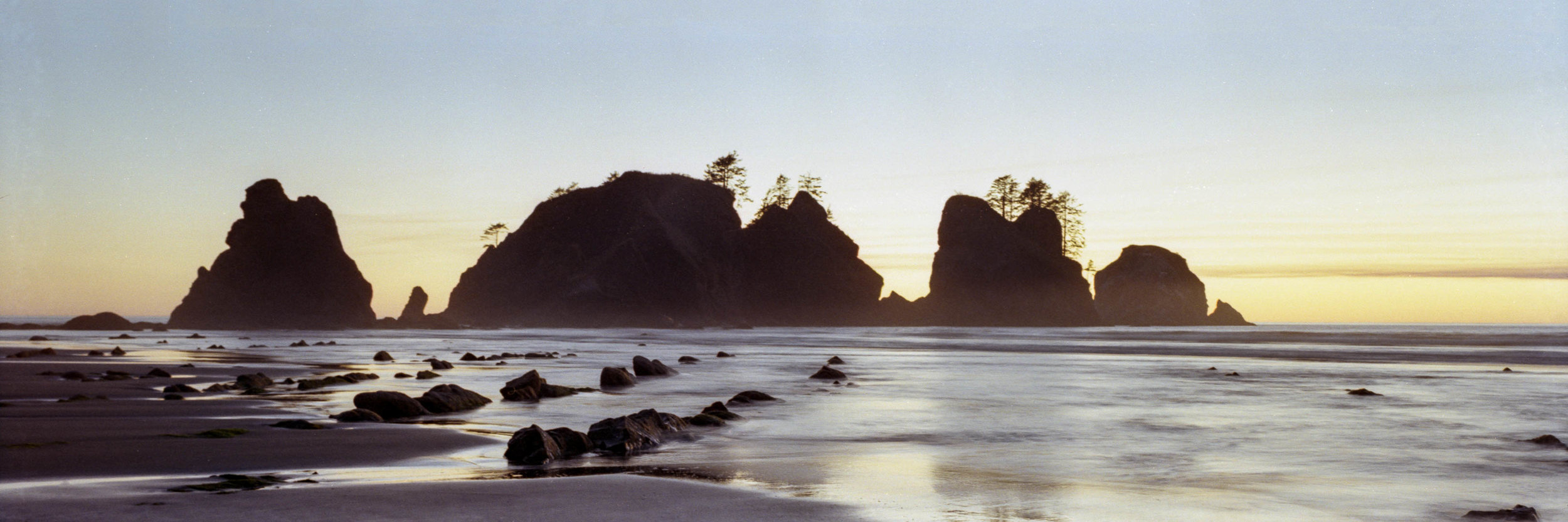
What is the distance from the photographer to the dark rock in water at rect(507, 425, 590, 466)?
8664mm

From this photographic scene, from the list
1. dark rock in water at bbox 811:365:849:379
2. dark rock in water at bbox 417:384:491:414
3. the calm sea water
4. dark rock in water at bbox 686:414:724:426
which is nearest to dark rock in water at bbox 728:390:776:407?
the calm sea water

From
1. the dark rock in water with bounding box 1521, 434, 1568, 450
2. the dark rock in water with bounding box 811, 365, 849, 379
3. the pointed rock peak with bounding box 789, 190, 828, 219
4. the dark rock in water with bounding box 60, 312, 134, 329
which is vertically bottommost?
the dark rock in water with bounding box 1521, 434, 1568, 450

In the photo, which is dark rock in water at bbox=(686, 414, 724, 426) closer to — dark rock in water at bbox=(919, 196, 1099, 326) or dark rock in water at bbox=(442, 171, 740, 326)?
dark rock in water at bbox=(442, 171, 740, 326)

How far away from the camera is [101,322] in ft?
257

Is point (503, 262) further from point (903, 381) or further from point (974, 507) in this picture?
point (974, 507)

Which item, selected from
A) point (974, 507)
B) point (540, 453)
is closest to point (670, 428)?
point (540, 453)

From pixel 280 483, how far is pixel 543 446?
2.13 meters

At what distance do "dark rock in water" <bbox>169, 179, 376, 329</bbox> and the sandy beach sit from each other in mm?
89777

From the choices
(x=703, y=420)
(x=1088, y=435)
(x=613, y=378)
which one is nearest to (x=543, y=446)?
(x=703, y=420)

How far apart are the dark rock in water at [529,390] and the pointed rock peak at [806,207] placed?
11064 centimetres

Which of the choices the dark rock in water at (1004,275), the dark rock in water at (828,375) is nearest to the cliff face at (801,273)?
the dark rock in water at (1004,275)

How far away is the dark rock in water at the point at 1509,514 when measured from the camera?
21.7 feet

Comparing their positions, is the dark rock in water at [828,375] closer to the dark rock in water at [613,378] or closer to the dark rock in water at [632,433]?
the dark rock in water at [613,378]

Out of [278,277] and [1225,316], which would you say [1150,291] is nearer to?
[1225,316]
